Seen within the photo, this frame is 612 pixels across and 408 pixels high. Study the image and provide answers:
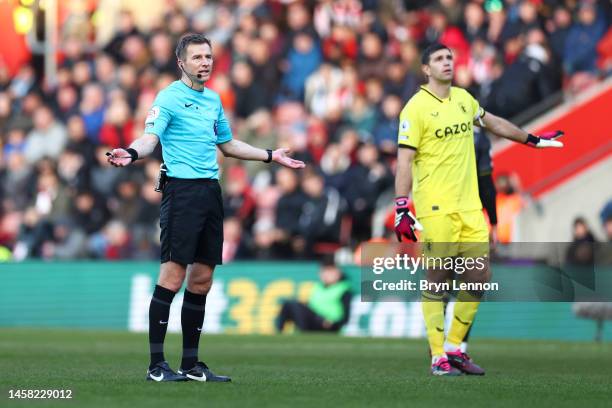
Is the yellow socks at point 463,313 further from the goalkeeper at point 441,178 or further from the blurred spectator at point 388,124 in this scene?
the blurred spectator at point 388,124

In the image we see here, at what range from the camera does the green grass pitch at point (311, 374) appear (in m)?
8.93

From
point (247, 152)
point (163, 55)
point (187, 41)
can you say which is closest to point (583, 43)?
point (163, 55)

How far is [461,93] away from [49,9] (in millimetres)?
18174

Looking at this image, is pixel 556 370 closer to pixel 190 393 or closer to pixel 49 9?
pixel 190 393

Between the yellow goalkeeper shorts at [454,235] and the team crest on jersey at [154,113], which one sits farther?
the yellow goalkeeper shorts at [454,235]

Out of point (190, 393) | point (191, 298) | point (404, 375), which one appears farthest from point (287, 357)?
point (190, 393)

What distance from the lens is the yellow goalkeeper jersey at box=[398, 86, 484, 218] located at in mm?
11406

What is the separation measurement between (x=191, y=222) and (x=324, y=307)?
1005cm

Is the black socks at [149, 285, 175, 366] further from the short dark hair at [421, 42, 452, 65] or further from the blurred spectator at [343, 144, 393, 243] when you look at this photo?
the blurred spectator at [343, 144, 393, 243]

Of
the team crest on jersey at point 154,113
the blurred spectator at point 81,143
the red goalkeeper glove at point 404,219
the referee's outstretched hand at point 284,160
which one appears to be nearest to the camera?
the team crest on jersey at point 154,113

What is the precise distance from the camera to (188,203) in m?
9.96

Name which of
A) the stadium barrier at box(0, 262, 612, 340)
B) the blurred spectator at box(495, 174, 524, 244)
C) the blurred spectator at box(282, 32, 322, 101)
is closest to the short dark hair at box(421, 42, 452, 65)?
the blurred spectator at box(495, 174, 524, 244)

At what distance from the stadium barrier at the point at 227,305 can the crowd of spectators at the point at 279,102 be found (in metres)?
0.95

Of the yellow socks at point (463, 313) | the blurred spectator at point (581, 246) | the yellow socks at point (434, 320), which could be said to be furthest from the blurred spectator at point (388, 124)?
the yellow socks at point (434, 320)
